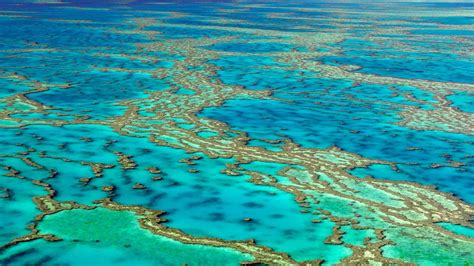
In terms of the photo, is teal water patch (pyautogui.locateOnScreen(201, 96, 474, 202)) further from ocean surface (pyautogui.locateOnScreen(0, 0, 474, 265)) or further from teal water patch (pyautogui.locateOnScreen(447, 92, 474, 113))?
teal water patch (pyautogui.locateOnScreen(447, 92, 474, 113))

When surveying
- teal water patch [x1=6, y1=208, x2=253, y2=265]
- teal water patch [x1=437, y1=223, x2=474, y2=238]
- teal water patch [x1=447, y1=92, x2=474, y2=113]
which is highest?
teal water patch [x1=6, y1=208, x2=253, y2=265]

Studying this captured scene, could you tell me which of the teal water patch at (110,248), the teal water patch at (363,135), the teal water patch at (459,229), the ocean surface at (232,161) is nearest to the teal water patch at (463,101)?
the ocean surface at (232,161)

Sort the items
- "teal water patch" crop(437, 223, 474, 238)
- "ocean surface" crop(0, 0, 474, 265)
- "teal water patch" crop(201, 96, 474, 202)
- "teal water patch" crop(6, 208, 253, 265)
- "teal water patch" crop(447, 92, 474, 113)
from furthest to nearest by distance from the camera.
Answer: "teal water patch" crop(447, 92, 474, 113) → "teal water patch" crop(201, 96, 474, 202) → "teal water patch" crop(437, 223, 474, 238) → "ocean surface" crop(0, 0, 474, 265) → "teal water patch" crop(6, 208, 253, 265)

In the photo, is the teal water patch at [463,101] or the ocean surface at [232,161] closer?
the ocean surface at [232,161]

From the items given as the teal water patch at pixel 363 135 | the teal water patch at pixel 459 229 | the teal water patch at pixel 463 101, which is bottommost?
the teal water patch at pixel 463 101

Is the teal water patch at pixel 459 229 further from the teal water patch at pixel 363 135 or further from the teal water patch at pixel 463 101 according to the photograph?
the teal water patch at pixel 463 101

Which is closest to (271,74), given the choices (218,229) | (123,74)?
(123,74)

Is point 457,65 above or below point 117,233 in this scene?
below

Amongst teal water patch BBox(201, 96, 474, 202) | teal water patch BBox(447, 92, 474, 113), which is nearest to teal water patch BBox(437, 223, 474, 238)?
teal water patch BBox(201, 96, 474, 202)

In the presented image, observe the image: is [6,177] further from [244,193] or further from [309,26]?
[309,26]
